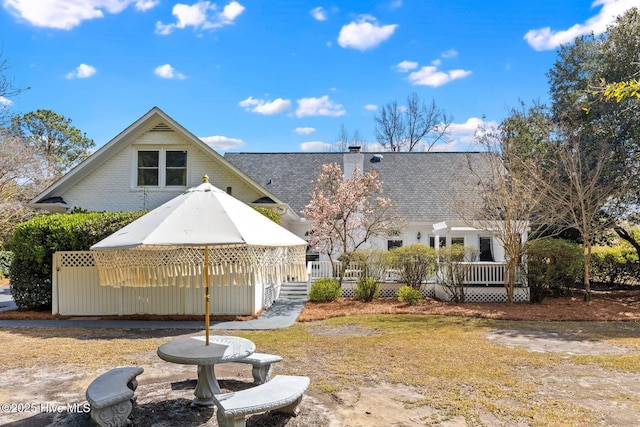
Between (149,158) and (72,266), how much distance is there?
477 cm

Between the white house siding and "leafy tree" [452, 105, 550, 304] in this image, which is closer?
"leafy tree" [452, 105, 550, 304]

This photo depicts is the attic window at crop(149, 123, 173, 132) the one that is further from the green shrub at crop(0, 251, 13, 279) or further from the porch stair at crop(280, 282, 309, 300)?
the green shrub at crop(0, 251, 13, 279)

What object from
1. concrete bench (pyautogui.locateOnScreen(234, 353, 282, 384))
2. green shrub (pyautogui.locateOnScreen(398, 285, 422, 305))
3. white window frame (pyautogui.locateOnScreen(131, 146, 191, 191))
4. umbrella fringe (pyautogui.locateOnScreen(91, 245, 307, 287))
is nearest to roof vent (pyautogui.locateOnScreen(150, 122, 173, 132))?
white window frame (pyautogui.locateOnScreen(131, 146, 191, 191))

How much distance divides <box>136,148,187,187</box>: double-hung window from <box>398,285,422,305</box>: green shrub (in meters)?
8.82

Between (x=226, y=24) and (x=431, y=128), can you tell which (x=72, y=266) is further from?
(x=431, y=128)

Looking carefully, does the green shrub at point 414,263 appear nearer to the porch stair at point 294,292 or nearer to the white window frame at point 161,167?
the porch stair at point 294,292

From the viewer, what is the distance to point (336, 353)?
26.7 feet

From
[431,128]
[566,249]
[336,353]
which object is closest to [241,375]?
[336,353]

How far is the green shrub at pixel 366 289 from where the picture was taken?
49.5ft

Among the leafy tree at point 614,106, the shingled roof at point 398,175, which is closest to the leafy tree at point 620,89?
the leafy tree at point 614,106

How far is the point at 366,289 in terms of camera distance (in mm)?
15078

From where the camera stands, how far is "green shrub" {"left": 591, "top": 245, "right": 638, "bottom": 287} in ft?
63.6

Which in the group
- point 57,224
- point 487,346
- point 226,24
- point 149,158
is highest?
point 226,24

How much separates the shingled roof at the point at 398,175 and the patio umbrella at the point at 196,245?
15.4 meters
